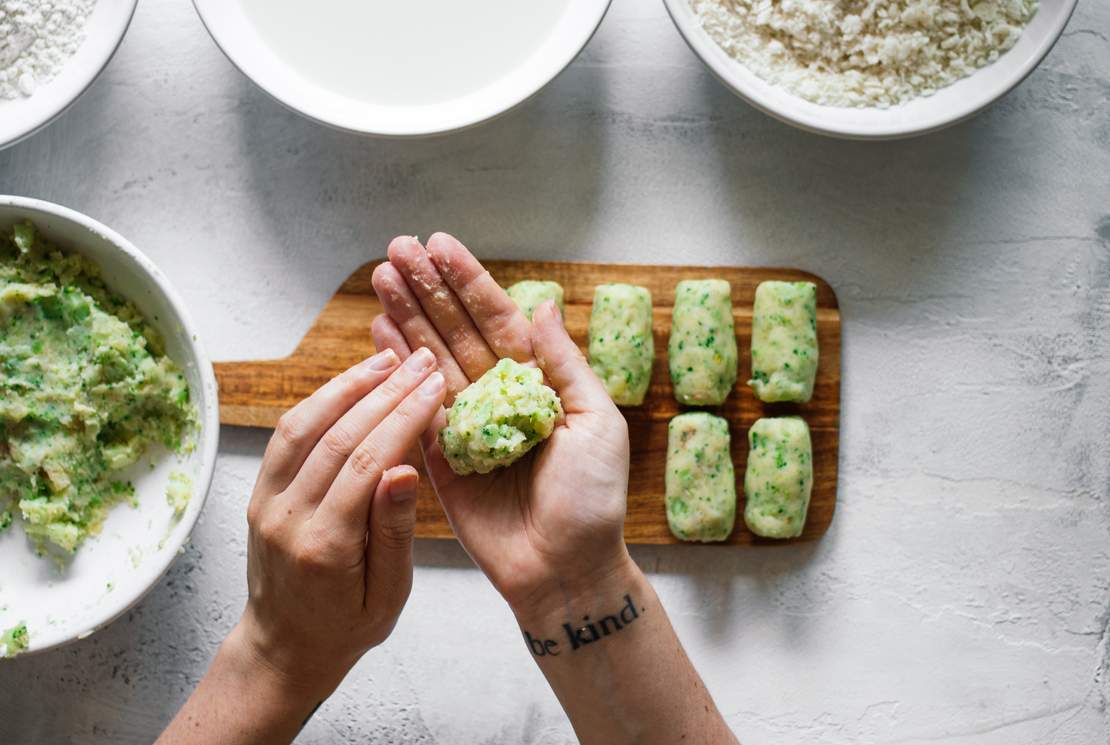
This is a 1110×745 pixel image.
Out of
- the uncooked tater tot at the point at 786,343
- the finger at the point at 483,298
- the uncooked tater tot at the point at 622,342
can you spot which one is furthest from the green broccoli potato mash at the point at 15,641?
the uncooked tater tot at the point at 786,343

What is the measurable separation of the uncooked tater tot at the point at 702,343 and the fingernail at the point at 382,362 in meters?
0.70

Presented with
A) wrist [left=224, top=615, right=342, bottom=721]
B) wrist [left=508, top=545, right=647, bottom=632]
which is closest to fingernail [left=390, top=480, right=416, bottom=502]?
wrist [left=508, top=545, right=647, bottom=632]

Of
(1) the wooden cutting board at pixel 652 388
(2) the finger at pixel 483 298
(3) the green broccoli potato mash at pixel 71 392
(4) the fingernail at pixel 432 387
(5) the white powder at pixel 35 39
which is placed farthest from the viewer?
(1) the wooden cutting board at pixel 652 388

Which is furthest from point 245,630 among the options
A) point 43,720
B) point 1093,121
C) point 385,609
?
point 1093,121

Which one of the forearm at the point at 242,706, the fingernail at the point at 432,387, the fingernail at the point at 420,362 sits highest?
the fingernail at the point at 432,387

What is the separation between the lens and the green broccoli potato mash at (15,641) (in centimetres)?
187

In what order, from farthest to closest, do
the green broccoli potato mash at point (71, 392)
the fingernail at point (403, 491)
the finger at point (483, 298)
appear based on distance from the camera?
the green broccoli potato mash at point (71, 392)
the finger at point (483, 298)
the fingernail at point (403, 491)

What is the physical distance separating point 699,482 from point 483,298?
0.65m

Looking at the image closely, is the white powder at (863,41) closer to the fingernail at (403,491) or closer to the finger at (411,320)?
the finger at (411,320)

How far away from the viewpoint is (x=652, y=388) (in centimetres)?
216

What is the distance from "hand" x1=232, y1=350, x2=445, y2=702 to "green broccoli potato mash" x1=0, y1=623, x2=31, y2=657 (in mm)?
566

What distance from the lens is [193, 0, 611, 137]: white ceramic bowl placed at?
199 cm

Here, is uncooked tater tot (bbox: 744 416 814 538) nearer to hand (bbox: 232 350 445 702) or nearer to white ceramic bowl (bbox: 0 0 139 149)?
hand (bbox: 232 350 445 702)

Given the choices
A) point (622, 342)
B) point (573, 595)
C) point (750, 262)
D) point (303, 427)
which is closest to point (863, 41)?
point (750, 262)
